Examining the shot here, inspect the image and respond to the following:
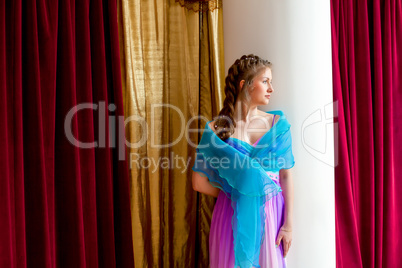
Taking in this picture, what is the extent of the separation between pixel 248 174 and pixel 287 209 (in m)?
0.31

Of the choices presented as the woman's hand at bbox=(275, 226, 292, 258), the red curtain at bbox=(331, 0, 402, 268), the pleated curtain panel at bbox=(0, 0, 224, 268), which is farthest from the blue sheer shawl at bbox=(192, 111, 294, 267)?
the red curtain at bbox=(331, 0, 402, 268)

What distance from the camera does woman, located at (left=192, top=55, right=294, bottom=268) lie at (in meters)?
2.01

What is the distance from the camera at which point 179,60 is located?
9.05ft

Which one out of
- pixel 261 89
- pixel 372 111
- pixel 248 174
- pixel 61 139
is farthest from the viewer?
pixel 372 111

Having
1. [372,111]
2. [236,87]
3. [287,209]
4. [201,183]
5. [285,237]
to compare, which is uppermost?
[236,87]

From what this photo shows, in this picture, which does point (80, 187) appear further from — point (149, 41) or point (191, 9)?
point (191, 9)

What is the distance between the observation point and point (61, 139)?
226 cm

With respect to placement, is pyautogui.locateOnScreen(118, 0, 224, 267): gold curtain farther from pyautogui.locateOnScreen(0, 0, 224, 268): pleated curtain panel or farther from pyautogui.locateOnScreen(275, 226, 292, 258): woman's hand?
pyautogui.locateOnScreen(275, 226, 292, 258): woman's hand

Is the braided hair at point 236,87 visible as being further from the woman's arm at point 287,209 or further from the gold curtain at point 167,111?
the gold curtain at point 167,111

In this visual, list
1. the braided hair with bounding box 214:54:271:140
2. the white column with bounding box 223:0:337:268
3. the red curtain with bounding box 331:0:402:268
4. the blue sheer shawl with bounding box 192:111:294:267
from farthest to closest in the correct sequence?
the red curtain with bounding box 331:0:402:268, the white column with bounding box 223:0:337:268, the braided hair with bounding box 214:54:271:140, the blue sheer shawl with bounding box 192:111:294:267

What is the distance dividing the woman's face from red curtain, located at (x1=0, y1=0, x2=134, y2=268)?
807 millimetres

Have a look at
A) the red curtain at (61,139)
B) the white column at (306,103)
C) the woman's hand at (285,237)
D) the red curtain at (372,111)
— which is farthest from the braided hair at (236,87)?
the red curtain at (372,111)

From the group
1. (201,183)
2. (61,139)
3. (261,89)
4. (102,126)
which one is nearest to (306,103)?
(261,89)

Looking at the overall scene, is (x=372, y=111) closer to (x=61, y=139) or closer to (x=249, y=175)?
(x=249, y=175)
